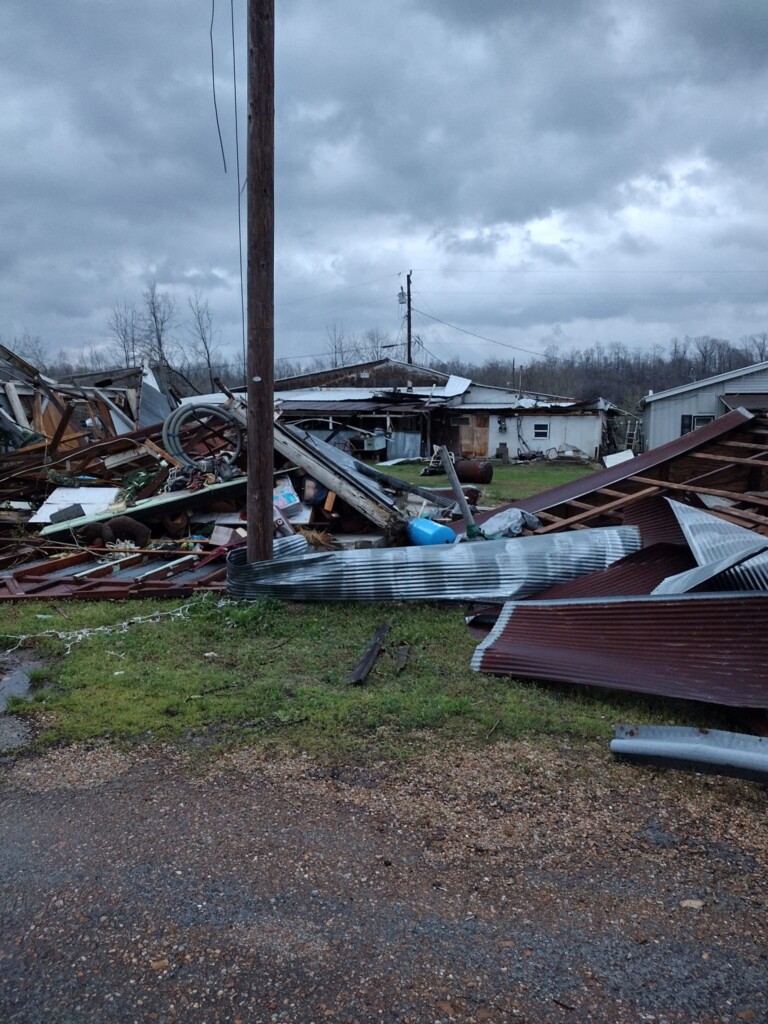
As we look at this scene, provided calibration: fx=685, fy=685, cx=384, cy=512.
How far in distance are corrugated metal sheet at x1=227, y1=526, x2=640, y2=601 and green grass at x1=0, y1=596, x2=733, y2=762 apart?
0.86 ft

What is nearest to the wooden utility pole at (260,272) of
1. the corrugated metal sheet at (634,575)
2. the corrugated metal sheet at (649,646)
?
the corrugated metal sheet at (649,646)

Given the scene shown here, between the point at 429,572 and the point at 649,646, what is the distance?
2617mm

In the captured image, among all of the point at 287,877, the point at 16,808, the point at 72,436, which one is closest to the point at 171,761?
the point at 16,808

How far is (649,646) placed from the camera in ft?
15.3

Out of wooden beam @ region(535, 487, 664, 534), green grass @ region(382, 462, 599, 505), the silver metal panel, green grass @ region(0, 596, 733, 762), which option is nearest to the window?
green grass @ region(382, 462, 599, 505)

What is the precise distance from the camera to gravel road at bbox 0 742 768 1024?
7.28 feet

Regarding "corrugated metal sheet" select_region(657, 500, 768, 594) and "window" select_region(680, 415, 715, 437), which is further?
"window" select_region(680, 415, 715, 437)

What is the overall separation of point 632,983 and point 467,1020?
0.57m

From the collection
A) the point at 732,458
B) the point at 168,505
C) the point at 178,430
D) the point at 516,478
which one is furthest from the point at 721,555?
the point at 516,478

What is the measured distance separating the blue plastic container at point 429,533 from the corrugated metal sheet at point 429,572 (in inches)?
58.5

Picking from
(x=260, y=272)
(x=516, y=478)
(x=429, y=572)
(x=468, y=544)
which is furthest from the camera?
(x=516, y=478)

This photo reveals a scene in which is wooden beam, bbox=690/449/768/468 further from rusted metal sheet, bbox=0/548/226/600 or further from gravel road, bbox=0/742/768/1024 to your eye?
rusted metal sheet, bbox=0/548/226/600

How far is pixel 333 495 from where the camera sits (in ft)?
32.2

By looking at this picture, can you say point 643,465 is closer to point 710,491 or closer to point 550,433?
point 710,491
